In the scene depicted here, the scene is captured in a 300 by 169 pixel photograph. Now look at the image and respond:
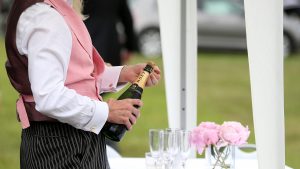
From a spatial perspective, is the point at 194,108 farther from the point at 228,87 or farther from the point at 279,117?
the point at 228,87

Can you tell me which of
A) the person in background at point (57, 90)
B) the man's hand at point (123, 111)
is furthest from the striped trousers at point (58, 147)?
the man's hand at point (123, 111)

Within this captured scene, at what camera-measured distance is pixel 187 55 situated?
3809mm

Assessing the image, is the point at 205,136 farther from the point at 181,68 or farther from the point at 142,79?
the point at 181,68

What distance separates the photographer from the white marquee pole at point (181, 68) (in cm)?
377

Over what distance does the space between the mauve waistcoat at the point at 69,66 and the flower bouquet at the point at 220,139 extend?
0.71m

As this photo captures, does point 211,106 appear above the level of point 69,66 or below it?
below

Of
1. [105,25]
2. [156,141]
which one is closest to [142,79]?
[156,141]

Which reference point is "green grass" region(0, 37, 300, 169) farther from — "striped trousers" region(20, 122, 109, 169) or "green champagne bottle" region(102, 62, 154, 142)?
"striped trousers" region(20, 122, 109, 169)

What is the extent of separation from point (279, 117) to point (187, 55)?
1118mm

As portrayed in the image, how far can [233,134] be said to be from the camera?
10.1 ft

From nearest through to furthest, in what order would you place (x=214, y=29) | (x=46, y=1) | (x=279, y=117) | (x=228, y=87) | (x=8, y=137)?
(x=46, y=1) < (x=279, y=117) < (x=8, y=137) < (x=228, y=87) < (x=214, y=29)

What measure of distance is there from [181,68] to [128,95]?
1.21 metres

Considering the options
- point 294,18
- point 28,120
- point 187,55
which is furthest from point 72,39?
point 294,18

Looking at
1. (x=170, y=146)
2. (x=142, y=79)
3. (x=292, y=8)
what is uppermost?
(x=292, y=8)
